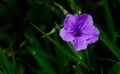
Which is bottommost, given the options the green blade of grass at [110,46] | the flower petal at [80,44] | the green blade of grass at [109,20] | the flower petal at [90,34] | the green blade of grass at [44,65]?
the flower petal at [80,44]

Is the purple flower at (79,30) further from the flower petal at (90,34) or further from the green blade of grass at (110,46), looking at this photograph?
the green blade of grass at (110,46)

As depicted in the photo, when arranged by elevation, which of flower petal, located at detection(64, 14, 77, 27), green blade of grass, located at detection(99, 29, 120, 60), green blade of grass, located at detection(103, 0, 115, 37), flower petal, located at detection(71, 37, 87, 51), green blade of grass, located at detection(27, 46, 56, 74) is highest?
green blade of grass, located at detection(103, 0, 115, 37)

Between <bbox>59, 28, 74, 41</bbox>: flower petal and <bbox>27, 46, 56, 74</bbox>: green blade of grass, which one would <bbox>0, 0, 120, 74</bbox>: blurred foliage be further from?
<bbox>59, 28, 74, 41</bbox>: flower petal

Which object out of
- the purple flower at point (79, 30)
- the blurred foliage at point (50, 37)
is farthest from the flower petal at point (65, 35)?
the blurred foliage at point (50, 37)

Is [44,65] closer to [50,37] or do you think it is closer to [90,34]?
[50,37]

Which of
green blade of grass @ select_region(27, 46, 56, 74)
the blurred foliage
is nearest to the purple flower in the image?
the blurred foliage

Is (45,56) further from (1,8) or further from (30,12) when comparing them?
(1,8)

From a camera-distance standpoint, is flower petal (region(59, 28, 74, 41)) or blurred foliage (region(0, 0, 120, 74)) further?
blurred foliage (region(0, 0, 120, 74))
